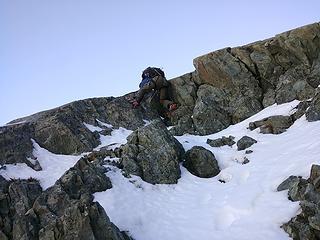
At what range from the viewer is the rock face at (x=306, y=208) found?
13.7 m

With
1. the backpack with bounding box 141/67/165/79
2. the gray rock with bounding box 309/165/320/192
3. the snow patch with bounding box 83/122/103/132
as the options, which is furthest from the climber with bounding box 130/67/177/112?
the gray rock with bounding box 309/165/320/192

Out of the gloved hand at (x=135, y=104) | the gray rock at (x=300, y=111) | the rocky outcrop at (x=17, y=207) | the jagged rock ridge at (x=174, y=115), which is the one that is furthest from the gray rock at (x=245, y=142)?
the rocky outcrop at (x=17, y=207)

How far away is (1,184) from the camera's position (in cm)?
2069

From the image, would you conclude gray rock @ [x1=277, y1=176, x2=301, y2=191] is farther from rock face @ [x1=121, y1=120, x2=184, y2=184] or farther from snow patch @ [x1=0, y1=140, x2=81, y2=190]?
snow patch @ [x1=0, y1=140, x2=81, y2=190]

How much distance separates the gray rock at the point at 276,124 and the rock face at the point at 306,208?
8404 mm

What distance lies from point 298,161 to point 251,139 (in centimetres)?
549

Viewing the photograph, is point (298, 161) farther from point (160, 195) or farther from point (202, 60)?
point (202, 60)

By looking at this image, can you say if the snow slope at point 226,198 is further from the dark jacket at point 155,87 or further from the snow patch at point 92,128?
the dark jacket at point 155,87

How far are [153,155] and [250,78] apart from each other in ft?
44.3

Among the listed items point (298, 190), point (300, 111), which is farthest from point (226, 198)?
point (300, 111)

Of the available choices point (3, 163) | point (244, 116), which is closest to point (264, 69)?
Answer: point (244, 116)

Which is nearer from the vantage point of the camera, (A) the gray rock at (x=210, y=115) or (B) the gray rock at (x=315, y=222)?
(B) the gray rock at (x=315, y=222)

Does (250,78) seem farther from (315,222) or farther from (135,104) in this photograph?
(315,222)

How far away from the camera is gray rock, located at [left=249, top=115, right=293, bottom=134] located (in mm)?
24406
